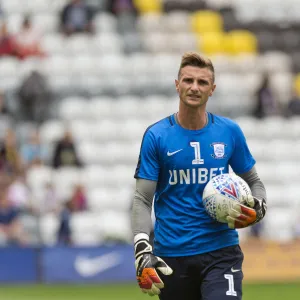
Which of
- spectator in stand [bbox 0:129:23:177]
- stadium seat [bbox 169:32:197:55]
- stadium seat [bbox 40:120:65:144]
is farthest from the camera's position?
stadium seat [bbox 169:32:197:55]

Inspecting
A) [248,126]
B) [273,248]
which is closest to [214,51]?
[248,126]

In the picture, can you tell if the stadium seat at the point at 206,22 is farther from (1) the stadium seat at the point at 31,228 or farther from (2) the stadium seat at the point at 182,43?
(1) the stadium seat at the point at 31,228

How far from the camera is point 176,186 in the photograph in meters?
6.48

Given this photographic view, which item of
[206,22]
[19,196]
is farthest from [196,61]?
[206,22]

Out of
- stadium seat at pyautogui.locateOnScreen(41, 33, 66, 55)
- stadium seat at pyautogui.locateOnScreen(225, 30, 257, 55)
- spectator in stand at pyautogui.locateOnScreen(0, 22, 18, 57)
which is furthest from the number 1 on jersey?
stadium seat at pyautogui.locateOnScreen(225, 30, 257, 55)

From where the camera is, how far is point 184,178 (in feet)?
21.2

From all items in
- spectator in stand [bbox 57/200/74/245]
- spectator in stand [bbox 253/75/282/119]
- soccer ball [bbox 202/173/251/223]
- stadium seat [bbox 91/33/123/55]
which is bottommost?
soccer ball [bbox 202/173/251/223]

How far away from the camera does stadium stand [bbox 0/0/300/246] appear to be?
18.5m

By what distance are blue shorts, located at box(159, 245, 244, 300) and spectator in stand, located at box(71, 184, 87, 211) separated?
11115mm

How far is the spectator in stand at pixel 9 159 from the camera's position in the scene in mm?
17500

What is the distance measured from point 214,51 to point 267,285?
7.89m

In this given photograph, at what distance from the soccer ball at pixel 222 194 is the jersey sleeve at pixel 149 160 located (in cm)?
37

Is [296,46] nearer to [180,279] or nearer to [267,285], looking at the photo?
[267,285]

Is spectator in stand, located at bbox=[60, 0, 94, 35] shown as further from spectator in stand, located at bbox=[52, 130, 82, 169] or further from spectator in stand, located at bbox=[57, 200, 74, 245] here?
spectator in stand, located at bbox=[57, 200, 74, 245]
